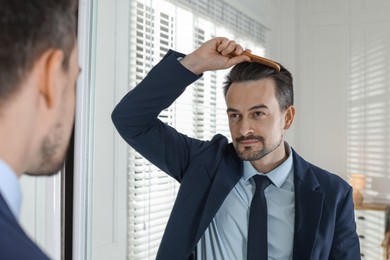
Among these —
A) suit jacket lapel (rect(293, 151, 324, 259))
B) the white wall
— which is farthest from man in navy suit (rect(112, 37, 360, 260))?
the white wall

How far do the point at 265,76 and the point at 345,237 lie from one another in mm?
360

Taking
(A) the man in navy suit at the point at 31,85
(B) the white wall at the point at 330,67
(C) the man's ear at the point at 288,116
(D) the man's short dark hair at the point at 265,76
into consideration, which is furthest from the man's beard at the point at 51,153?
(B) the white wall at the point at 330,67

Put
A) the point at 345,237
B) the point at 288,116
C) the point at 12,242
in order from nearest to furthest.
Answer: the point at 12,242, the point at 345,237, the point at 288,116

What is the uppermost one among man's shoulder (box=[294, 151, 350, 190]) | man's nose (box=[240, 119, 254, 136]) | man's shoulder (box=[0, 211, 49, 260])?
man's nose (box=[240, 119, 254, 136])

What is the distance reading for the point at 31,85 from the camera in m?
0.33

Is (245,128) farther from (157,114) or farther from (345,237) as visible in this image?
(345,237)

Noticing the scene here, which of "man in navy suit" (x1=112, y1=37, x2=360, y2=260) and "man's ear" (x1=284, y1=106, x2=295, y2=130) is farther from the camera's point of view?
"man's ear" (x1=284, y1=106, x2=295, y2=130)

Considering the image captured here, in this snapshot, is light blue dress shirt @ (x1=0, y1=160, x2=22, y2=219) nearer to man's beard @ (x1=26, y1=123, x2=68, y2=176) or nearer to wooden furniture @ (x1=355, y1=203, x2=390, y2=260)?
man's beard @ (x1=26, y1=123, x2=68, y2=176)

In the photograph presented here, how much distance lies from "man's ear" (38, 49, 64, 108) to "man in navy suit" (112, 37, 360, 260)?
0.53 metres

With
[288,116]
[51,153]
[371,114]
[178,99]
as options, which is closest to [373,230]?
[371,114]

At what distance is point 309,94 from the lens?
116cm

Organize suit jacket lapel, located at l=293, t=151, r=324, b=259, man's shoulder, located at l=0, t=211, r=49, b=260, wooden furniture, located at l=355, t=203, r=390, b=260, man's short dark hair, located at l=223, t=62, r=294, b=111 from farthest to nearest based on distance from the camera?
wooden furniture, located at l=355, t=203, r=390, b=260 → man's short dark hair, located at l=223, t=62, r=294, b=111 → suit jacket lapel, located at l=293, t=151, r=324, b=259 → man's shoulder, located at l=0, t=211, r=49, b=260

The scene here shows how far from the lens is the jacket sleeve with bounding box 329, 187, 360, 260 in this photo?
849mm

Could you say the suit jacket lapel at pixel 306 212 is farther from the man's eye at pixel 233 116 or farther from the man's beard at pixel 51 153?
the man's beard at pixel 51 153
